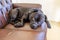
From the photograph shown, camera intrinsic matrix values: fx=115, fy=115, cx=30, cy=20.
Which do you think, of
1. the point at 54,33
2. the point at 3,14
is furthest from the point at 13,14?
the point at 54,33

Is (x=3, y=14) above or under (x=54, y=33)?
above

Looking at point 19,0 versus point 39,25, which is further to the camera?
point 19,0

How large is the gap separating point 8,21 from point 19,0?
4.16 feet

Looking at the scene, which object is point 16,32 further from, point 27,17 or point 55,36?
point 55,36

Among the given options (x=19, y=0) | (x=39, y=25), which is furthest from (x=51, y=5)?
(x=39, y=25)

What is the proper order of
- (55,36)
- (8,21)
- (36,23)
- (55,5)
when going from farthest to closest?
(55,5), (55,36), (8,21), (36,23)

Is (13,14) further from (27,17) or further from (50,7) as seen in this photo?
(50,7)

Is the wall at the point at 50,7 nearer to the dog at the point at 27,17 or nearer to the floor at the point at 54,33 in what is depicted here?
the floor at the point at 54,33

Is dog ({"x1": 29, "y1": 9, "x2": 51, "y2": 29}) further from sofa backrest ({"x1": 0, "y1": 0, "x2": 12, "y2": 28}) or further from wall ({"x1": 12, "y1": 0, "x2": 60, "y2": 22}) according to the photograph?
wall ({"x1": 12, "y1": 0, "x2": 60, "y2": 22})

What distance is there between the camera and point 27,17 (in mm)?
1875

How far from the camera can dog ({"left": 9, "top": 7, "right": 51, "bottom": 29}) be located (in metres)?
1.64

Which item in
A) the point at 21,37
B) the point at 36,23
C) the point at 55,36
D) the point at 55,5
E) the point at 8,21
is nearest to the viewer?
the point at 21,37

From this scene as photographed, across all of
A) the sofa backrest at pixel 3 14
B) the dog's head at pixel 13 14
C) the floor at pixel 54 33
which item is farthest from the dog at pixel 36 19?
the floor at pixel 54 33

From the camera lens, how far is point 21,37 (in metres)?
1.17
